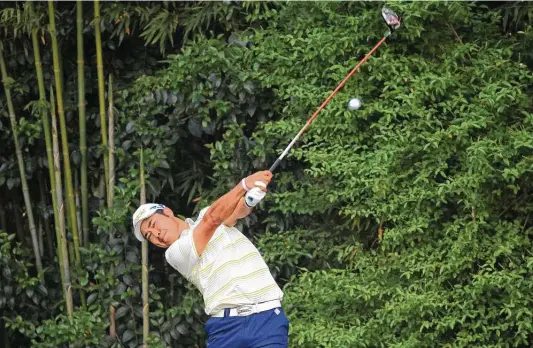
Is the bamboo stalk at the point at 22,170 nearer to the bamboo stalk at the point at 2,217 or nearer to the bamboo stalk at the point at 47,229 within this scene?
the bamboo stalk at the point at 47,229

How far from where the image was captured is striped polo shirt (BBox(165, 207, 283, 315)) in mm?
3945

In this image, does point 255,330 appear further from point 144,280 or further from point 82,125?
point 82,125

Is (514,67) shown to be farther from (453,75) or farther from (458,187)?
(458,187)

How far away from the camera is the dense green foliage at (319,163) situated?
188 inches

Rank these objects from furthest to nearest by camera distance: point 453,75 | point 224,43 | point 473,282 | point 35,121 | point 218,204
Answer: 1. point 35,121
2. point 224,43
3. point 453,75
4. point 473,282
5. point 218,204

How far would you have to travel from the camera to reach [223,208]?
3859 mm

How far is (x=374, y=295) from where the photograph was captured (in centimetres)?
488

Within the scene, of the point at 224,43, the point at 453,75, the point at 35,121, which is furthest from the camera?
the point at 35,121

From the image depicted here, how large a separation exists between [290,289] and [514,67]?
1452 mm

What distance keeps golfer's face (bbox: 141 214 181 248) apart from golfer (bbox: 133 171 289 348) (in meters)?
0.07

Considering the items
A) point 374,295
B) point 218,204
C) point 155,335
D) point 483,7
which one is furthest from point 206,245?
point 483,7

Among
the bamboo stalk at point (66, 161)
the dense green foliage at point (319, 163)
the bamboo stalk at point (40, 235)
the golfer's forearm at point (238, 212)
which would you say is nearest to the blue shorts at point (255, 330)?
the golfer's forearm at point (238, 212)

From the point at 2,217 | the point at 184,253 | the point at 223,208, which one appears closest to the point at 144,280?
the point at 2,217

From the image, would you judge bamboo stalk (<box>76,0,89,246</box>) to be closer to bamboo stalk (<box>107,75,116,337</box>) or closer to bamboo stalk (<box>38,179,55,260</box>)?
bamboo stalk (<box>107,75,116,337</box>)
